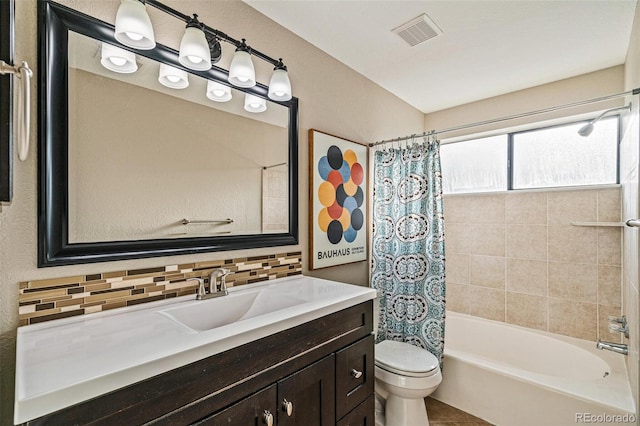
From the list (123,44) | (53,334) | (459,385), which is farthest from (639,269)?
(123,44)

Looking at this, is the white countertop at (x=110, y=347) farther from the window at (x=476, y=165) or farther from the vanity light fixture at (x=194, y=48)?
the window at (x=476, y=165)

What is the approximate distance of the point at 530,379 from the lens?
181 cm

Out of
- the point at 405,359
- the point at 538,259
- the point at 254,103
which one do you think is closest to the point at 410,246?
the point at 405,359

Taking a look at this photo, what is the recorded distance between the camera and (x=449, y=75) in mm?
2383

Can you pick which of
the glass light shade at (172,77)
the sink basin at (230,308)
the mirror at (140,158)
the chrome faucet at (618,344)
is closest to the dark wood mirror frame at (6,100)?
the mirror at (140,158)

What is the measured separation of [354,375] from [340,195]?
1.17m

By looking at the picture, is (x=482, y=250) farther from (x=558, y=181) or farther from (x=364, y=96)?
(x=364, y=96)

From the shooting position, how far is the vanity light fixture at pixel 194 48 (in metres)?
1.26

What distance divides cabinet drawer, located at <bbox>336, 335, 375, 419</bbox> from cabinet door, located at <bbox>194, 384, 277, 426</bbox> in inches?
13.9

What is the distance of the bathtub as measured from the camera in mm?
1629

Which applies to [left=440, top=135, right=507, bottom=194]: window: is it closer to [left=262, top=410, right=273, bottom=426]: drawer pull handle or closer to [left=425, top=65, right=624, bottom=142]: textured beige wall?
[left=425, top=65, right=624, bottom=142]: textured beige wall

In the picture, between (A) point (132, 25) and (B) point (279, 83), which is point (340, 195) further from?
(A) point (132, 25)

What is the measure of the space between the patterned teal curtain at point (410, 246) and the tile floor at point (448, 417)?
0.43m

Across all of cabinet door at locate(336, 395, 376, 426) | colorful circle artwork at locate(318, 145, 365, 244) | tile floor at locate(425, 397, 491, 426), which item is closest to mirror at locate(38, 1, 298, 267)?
colorful circle artwork at locate(318, 145, 365, 244)
